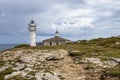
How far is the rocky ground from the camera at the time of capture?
26.5 meters

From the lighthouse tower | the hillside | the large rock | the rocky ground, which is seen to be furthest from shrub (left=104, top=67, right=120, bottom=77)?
the lighthouse tower

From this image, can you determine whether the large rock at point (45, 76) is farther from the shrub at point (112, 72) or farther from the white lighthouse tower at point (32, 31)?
the white lighthouse tower at point (32, 31)

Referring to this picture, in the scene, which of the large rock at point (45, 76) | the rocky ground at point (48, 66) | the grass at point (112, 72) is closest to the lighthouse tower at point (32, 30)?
the rocky ground at point (48, 66)

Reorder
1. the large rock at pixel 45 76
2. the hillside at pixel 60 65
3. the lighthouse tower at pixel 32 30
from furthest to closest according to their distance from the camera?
Result: the lighthouse tower at pixel 32 30, the hillside at pixel 60 65, the large rock at pixel 45 76

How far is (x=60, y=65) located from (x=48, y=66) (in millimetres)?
1320

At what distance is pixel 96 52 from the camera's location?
35.1 metres

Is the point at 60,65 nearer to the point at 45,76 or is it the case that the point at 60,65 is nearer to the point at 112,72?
the point at 45,76

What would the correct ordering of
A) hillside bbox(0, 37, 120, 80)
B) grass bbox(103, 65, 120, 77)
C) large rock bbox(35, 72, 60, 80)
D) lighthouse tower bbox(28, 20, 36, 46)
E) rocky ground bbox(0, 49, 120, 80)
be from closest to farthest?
grass bbox(103, 65, 120, 77) → large rock bbox(35, 72, 60, 80) → hillside bbox(0, 37, 120, 80) → rocky ground bbox(0, 49, 120, 80) → lighthouse tower bbox(28, 20, 36, 46)

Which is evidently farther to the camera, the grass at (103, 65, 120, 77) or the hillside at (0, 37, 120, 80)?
the hillside at (0, 37, 120, 80)

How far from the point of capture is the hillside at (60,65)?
86.7ft

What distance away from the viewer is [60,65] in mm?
29781

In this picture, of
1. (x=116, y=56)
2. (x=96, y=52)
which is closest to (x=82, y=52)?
(x=96, y=52)

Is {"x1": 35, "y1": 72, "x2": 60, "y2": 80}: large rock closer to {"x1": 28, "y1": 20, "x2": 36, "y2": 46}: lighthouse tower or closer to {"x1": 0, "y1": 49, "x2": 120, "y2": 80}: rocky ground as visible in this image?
{"x1": 0, "y1": 49, "x2": 120, "y2": 80}: rocky ground

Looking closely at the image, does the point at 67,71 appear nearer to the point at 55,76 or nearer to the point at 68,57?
the point at 55,76
